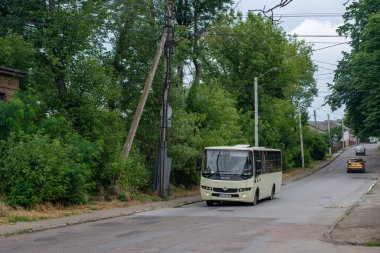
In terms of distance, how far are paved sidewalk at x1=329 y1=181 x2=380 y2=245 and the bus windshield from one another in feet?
16.9

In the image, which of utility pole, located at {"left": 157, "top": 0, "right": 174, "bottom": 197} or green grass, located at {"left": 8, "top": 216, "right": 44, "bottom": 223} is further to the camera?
utility pole, located at {"left": 157, "top": 0, "right": 174, "bottom": 197}

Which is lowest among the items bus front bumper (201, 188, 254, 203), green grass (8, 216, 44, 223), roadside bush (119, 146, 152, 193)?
green grass (8, 216, 44, 223)

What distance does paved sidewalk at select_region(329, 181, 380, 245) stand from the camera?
13.3 meters

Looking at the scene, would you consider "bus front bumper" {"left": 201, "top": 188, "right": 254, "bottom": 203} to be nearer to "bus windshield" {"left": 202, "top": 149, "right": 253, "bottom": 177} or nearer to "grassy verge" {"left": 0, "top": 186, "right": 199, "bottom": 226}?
"bus windshield" {"left": 202, "top": 149, "right": 253, "bottom": 177}

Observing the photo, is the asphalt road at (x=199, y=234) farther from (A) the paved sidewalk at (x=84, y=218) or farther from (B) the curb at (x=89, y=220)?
(A) the paved sidewalk at (x=84, y=218)

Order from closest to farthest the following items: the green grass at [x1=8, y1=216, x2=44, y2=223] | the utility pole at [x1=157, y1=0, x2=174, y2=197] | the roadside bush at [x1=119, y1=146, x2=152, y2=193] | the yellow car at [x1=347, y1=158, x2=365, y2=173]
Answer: the green grass at [x1=8, y1=216, x2=44, y2=223] < the roadside bush at [x1=119, y1=146, x2=152, y2=193] < the utility pole at [x1=157, y1=0, x2=174, y2=197] < the yellow car at [x1=347, y1=158, x2=365, y2=173]

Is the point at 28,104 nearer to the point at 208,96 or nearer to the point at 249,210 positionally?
the point at 249,210

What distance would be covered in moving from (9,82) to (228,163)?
10602 millimetres

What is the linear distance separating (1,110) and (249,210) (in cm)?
1064

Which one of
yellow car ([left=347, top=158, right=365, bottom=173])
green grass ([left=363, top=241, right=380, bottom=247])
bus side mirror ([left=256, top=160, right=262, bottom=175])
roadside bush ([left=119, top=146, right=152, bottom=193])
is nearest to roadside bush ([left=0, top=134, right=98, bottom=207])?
roadside bush ([left=119, top=146, right=152, bottom=193])

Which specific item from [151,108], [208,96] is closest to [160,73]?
[151,108]

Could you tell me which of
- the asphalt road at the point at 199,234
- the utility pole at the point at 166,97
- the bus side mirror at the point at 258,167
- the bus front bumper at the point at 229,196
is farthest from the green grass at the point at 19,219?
the bus side mirror at the point at 258,167

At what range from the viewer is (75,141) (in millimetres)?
22703

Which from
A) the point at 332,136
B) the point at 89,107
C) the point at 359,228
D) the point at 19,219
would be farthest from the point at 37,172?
the point at 332,136
